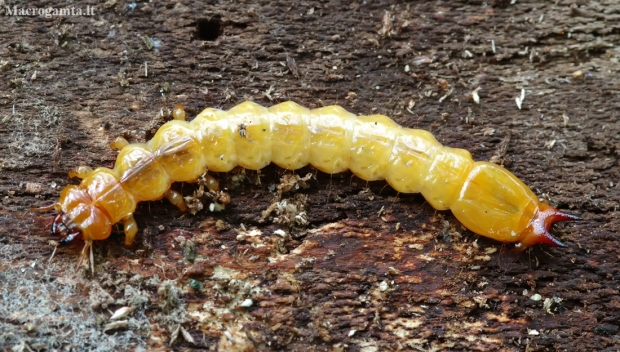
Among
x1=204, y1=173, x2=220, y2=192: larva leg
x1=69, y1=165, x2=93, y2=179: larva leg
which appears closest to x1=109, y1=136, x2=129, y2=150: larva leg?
x1=69, y1=165, x2=93, y2=179: larva leg

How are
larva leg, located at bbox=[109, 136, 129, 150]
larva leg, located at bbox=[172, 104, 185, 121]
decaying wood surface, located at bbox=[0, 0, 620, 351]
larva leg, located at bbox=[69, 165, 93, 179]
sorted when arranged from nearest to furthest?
decaying wood surface, located at bbox=[0, 0, 620, 351] < larva leg, located at bbox=[69, 165, 93, 179] < larva leg, located at bbox=[109, 136, 129, 150] < larva leg, located at bbox=[172, 104, 185, 121]

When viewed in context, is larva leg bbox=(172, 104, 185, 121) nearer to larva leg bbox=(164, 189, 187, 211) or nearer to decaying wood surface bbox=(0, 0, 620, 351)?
decaying wood surface bbox=(0, 0, 620, 351)

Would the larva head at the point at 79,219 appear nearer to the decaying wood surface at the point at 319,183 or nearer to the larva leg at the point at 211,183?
the decaying wood surface at the point at 319,183

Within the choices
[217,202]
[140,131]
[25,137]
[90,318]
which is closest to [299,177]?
[217,202]

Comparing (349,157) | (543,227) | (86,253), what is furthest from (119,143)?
(543,227)

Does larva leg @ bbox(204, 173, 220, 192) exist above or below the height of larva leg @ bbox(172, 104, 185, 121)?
below

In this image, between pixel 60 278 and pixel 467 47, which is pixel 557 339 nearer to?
pixel 467 47
